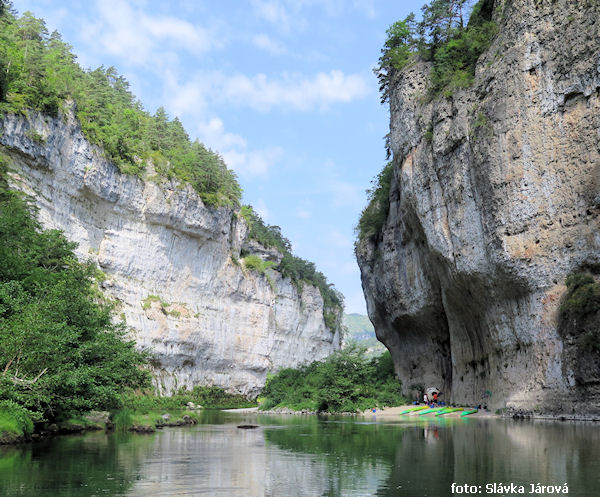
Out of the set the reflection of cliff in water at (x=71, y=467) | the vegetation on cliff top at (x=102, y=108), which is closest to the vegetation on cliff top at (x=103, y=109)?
the vegetation on cliff top at (x=102, y=108)

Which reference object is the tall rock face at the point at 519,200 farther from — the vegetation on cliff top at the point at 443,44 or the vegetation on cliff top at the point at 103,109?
the vegetation on cliff top at the point at 103,109

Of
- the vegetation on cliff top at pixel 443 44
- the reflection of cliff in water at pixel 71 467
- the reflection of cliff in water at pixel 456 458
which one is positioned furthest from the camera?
the vegetation on cliff top at pixel 443 44

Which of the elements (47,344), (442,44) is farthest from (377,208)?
(47,344)

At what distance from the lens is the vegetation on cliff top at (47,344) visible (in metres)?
14.6

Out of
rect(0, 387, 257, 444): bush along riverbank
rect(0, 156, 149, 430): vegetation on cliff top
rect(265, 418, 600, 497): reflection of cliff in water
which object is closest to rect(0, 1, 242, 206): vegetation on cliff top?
rect(0, 156, 149, 430): vegetation on cliff top

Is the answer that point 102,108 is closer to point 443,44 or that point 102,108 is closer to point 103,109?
point 103,109

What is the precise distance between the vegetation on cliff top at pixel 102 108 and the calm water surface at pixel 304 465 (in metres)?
32.1

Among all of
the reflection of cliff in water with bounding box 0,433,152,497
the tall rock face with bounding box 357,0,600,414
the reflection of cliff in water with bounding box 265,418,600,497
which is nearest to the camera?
the reflection of cliff in water with bounding box 0,433,152,497

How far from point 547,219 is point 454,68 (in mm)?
13138

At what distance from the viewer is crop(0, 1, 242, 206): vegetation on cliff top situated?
42241mm

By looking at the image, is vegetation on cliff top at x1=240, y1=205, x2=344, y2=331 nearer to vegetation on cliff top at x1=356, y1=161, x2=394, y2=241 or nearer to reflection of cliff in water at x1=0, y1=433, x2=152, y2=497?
vegetation on cliff top at x1=356, y1=161, x2=394, y2=241

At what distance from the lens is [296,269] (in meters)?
89.8

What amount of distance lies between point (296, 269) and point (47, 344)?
→ 74.8 meters

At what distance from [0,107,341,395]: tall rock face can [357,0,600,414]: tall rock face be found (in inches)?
1078
